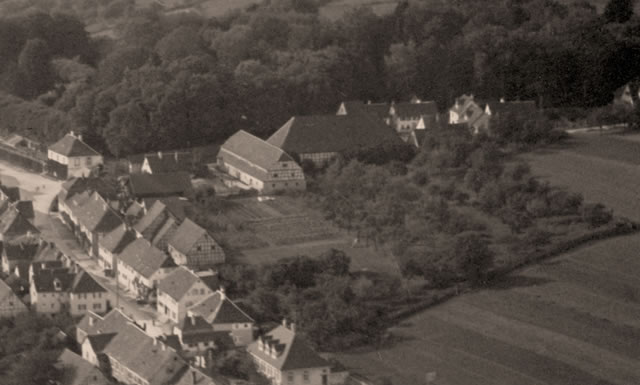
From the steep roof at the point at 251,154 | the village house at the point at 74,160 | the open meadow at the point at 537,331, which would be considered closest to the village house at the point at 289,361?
the open meadow at the point at 537,331

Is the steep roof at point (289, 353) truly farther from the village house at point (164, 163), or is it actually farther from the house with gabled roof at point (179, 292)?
the village house at point (164, 163)

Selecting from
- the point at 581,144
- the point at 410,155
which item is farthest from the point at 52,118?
the point at 581,144

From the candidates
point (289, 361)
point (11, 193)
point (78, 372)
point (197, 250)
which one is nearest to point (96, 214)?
point (197, 250)

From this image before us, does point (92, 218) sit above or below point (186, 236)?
above

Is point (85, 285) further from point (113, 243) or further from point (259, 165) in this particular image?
point (259, 165)

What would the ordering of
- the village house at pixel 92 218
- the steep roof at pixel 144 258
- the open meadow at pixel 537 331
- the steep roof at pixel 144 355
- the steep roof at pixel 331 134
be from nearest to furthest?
1. the steep roof at pixel 144 355
2. the open meadow at pixel 537 331
3. the steep roof at pixel 144 258
4. the village house at pixel 92 218
5. the steep roof at pixel 331 134
